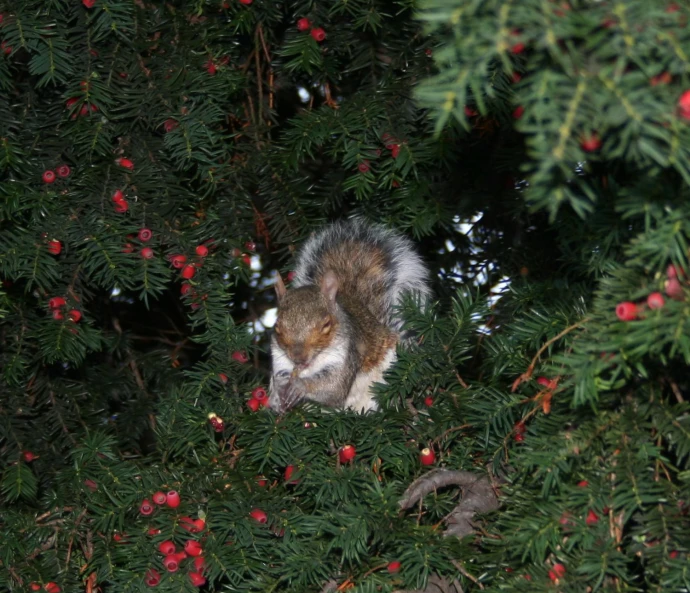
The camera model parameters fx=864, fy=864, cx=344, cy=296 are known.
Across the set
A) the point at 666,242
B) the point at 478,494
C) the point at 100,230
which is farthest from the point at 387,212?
the point at 666,242

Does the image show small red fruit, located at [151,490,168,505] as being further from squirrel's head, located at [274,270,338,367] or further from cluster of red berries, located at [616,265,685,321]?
cluster of red berries, located at [616,265,685,321]

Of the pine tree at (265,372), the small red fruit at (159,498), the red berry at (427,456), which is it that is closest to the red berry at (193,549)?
the pine tree at (265,372)

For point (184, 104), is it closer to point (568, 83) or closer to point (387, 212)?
point (387, 212)

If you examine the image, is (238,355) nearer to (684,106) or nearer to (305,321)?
(305,321)

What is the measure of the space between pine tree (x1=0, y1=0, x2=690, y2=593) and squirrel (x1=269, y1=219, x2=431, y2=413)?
0.13 metres

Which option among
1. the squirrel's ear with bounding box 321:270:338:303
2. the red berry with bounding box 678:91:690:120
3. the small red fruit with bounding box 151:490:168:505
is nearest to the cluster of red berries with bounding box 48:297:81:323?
the small red fruit with bounding box 151:490:168:505

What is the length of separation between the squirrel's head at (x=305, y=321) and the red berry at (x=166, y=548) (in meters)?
0.77

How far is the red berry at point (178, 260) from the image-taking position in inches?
Result: 71.3

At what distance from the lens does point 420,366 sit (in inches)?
65.4

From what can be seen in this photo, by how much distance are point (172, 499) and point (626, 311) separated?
944 mm

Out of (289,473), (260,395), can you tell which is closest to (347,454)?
(289,473)

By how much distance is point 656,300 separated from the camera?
0.89m

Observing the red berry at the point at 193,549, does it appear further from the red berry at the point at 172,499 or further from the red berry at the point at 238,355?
the red berry at the point at 238,355

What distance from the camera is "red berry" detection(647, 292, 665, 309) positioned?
0.89 m
